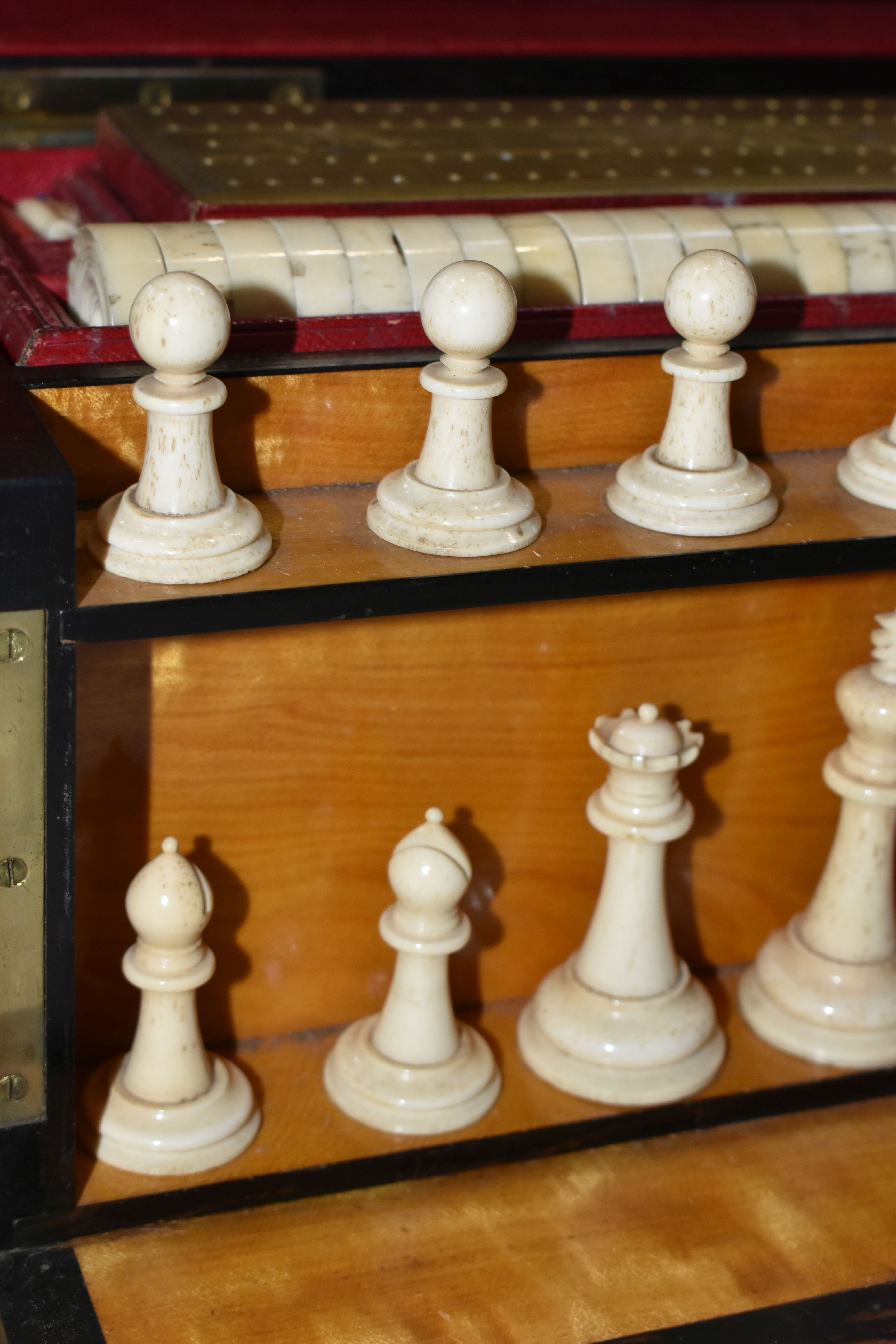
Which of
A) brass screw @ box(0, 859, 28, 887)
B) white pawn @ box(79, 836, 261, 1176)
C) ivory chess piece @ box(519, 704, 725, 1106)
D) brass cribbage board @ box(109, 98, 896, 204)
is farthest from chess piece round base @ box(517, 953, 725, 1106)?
brass cribbage board @ box(109, 98, 896, 204)

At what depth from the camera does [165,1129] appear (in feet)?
3.70

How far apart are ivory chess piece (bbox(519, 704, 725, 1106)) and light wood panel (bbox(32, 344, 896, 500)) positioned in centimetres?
22

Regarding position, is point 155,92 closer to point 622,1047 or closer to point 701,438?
point 701,438

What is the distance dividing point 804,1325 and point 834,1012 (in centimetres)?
28

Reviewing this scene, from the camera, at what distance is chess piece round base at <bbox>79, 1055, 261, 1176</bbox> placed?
3.68 ft

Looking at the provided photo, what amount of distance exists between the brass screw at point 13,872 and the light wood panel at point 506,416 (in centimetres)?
24

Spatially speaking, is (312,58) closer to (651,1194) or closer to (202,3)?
(202,3)

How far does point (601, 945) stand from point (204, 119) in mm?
860

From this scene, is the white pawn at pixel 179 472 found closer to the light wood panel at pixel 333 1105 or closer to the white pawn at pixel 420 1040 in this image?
the white pawn at pixel 420 1040

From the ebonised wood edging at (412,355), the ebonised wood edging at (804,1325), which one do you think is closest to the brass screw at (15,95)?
the ebonised wood edging at (412,355)

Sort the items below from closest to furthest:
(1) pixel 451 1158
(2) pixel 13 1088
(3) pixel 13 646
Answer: (3) pixel 13 646 → (2) pixel 13 1088 → (1) pixel 451 1158

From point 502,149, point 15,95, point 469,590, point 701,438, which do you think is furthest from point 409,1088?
point 15,95

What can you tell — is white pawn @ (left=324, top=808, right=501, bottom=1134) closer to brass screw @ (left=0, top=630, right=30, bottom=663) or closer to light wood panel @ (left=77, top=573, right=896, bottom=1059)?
light wood panel @ (left=77, top=573, right=896, bottom=1059)

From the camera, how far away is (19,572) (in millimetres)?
876
